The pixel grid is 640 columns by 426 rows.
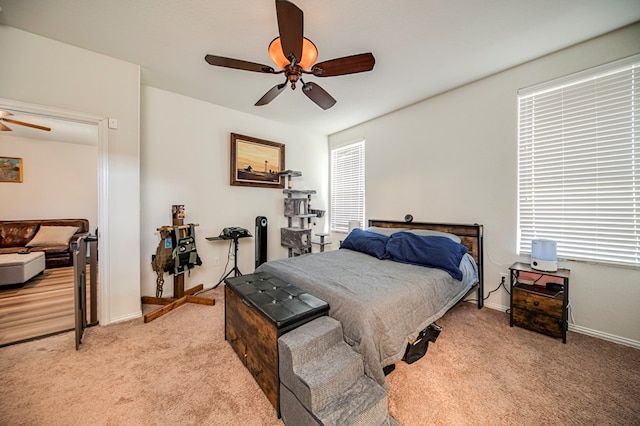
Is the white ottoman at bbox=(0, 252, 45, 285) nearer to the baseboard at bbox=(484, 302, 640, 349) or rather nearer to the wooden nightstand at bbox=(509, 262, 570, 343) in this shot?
the wooden nightstand at bbox=(509, 262, 570, 343)

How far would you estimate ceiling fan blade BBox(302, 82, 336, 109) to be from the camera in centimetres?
196

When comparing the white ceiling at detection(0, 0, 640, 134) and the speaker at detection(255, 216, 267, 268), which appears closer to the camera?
the white ceiling at detection(0, 0, 640, 134)

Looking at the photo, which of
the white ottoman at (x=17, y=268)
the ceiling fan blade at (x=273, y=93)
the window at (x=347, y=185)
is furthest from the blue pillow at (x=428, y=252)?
the white ottoman at (x=17, y=268)

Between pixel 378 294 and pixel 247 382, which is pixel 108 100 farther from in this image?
pixel 378 294

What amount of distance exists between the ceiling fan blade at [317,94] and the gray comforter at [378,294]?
1693 mm

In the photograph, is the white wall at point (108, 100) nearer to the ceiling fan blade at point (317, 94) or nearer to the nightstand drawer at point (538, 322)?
the ceiling fan blade at point (317, 94)

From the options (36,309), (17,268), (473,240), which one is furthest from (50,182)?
(473,240)

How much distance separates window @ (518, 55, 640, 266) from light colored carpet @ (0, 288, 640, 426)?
970 mm

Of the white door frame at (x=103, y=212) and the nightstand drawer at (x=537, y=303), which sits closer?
the nightstand drawer at (x=537, y=303)

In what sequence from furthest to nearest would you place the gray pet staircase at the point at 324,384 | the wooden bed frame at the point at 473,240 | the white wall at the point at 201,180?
the white wall at the point at 201,180 → the wooden bed frame at the point at 473,240 → the gray pet staircase at the point at 324,384

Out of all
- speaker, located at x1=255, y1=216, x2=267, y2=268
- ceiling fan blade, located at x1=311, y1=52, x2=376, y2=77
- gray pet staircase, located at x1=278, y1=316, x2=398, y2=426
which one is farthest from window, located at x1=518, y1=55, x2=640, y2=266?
speaker, located at x1=255, y1=216, x2=267, y2=268

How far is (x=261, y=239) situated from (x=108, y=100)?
253 cm

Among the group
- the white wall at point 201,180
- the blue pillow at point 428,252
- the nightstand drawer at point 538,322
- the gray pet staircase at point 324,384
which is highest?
the white wall at point 201,180

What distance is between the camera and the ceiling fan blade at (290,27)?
1269 mm
